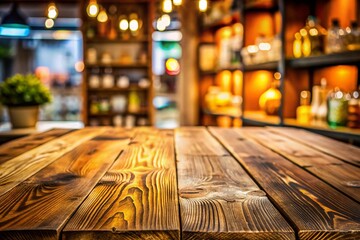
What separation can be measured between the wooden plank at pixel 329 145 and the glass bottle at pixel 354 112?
0.52 meters

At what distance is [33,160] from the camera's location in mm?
1742

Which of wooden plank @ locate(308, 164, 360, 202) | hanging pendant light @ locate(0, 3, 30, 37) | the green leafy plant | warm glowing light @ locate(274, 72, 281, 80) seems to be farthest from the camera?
hanging pendant light @ locate(0, 3, 30, 37)

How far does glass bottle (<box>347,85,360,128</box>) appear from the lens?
3.07 metres

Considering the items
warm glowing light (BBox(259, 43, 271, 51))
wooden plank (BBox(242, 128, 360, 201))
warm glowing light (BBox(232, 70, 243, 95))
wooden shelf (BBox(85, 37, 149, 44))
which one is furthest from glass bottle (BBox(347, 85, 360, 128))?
wooden shelf (BBox(85, 37, 149, 44))

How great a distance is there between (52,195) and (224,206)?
0.44 metres

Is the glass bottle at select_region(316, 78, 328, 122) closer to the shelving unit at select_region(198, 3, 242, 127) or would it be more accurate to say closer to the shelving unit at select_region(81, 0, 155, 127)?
the shelving unit at select_region(198, 3, 242, 127)

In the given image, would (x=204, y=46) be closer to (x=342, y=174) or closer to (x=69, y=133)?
(x=69, y=133)

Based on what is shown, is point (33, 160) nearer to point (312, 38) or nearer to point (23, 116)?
point (312, 38)

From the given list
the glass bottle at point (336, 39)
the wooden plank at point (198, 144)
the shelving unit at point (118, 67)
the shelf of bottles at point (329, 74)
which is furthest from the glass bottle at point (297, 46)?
the shelving unit at point (118, 67)

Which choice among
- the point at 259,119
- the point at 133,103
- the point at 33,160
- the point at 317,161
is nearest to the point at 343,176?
the point at 317,161

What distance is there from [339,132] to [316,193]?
76.4 inches

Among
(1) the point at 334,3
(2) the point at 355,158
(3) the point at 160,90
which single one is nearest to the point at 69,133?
(2) the point at 355,158

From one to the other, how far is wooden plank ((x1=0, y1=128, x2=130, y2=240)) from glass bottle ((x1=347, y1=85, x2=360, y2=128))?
180 centimetres

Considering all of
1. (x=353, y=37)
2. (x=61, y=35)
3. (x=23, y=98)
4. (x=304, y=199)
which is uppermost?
(x=61, y=35)
